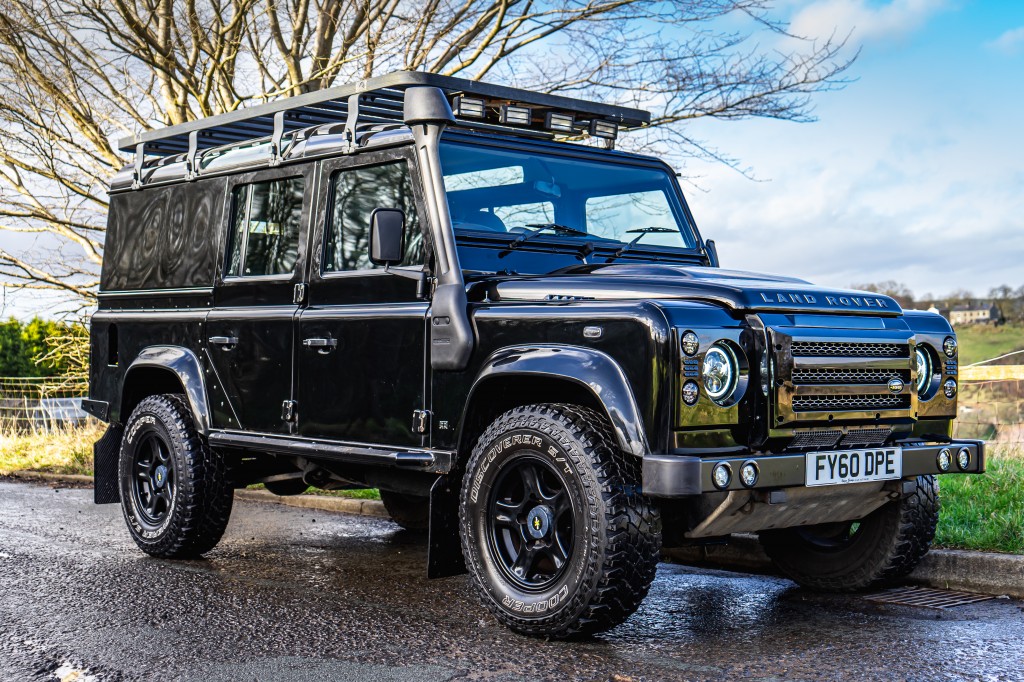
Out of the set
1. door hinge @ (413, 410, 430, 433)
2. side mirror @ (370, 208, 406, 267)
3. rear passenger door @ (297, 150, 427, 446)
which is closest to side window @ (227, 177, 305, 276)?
rear passenger door @ (297, 150, 427, 446)

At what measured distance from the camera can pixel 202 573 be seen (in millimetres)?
6953

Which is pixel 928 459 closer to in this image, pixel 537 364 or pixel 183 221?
pixel 537 364

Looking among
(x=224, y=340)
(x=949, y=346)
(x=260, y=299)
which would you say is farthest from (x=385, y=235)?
(x=949, y=346)

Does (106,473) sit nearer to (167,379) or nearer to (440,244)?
(167,379)

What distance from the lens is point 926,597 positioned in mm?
6070

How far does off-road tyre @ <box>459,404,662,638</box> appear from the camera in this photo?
4.81 meters

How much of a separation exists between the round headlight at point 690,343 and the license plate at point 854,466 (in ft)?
2.37

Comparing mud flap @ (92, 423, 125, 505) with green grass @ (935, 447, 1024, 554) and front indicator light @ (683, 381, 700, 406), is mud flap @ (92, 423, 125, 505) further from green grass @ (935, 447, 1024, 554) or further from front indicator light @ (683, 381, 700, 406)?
green grass @ (935, 447, 1024, 554)

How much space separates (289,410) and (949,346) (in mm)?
3546

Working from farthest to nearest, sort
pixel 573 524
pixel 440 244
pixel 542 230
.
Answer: pixel 542 230, pixel 440 244, pixel 573 524

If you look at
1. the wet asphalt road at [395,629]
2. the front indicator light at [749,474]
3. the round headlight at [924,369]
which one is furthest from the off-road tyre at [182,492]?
the round headlight at [924,369]

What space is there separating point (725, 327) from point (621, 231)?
5.87 ft

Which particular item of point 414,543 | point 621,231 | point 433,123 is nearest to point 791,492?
point 621,231

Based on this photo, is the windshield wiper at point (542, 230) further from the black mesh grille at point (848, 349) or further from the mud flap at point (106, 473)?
the mud flap at point (106, 473)
